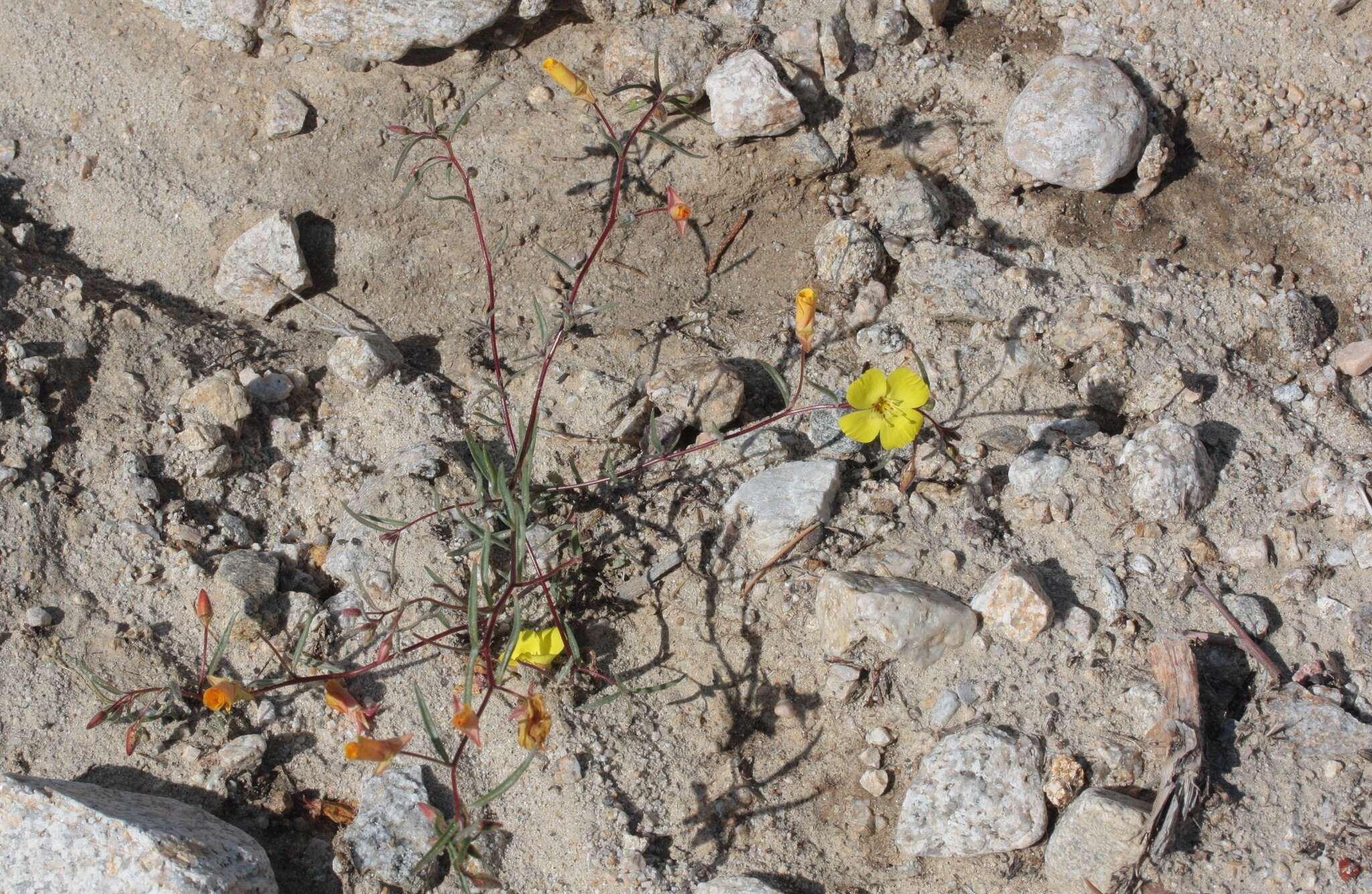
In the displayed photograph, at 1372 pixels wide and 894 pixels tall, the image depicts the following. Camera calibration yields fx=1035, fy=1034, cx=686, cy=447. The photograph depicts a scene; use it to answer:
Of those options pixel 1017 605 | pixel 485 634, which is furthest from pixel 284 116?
pixel 1017 605

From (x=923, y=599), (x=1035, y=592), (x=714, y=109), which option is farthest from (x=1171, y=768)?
(x=714, y=109)

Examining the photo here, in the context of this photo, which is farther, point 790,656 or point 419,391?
point 419,391

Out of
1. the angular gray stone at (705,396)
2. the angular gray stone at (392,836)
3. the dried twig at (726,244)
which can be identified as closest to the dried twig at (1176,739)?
the angular gray stone at (705,396)

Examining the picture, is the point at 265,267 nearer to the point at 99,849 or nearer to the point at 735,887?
the point at 99,849

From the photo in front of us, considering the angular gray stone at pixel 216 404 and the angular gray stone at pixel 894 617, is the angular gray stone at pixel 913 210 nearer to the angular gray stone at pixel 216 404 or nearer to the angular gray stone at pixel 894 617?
the angular gray stone at pixel 894 617

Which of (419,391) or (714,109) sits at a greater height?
(714,109)

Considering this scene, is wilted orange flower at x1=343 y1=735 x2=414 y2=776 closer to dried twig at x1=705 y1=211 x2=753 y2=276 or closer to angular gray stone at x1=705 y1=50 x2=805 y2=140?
dried twig at x1=705 y1=211 x2=753 y2=276

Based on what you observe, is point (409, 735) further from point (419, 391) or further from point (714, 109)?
point (714, 109)
